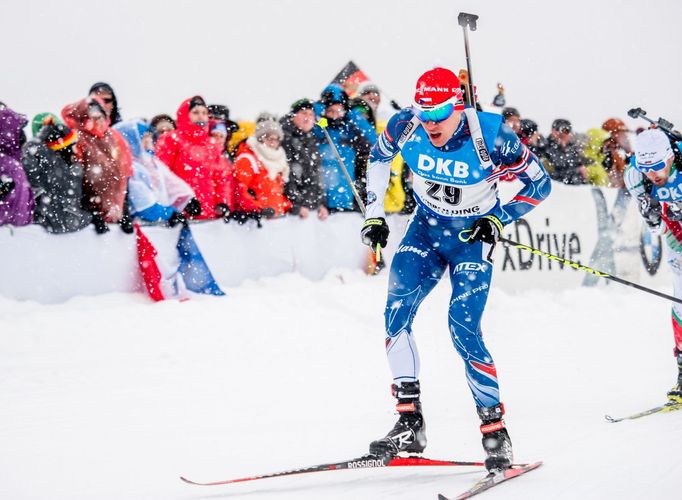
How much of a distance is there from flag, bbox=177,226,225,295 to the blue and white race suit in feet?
12.9

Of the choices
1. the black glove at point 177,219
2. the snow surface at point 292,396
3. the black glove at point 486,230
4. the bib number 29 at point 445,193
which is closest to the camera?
the snow surface at point 292,396

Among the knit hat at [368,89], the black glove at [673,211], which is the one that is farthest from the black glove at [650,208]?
the knit hat at [368,89]

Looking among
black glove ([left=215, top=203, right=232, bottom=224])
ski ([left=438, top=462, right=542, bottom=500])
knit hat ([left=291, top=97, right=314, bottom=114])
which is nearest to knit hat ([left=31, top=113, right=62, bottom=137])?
black glove ([left=215, top=203, right=232, bottom=224])

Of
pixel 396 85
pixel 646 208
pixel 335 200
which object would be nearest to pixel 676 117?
pixel 396 85

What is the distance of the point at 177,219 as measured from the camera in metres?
8.66

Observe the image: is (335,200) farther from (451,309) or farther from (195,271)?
(451,309)

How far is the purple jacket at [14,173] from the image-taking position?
744 cm

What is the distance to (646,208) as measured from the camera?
6.82m

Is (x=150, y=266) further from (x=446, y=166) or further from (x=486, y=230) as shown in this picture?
(x=486, y=230)

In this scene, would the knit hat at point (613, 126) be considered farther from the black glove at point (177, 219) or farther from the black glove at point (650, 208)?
the black glove at point (177, 219)

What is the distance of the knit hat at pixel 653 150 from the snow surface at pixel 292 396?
1.95 metres

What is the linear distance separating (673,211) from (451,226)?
2708mm

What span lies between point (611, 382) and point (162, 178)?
4.95 meters

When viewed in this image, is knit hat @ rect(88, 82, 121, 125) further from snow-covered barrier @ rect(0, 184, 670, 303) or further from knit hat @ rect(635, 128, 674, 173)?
knit hat @ rect(635, 128, 674, 173)
